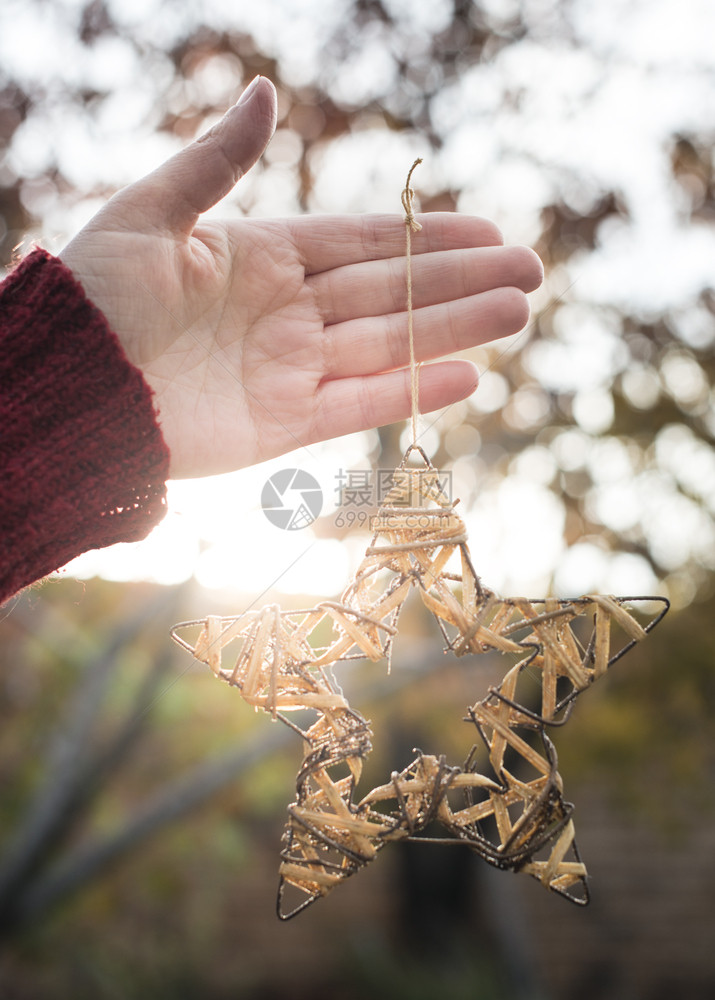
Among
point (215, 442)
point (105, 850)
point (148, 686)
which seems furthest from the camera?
point (148, 686)

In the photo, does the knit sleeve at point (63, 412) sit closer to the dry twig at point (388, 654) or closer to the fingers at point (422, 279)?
the dry twig at point (388, 654)

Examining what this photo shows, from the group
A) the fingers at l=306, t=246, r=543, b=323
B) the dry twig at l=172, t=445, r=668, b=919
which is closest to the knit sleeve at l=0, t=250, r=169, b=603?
the dry twig at l=172, t=445, r=668, b=919

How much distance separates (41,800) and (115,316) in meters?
2.68

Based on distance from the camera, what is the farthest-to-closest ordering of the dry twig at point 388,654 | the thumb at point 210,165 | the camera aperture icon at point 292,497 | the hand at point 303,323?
the camera aperture icon at point 292,497 → the hand at point 303,323 → the thumb at point 210,165 → the dry twig at point 388,654

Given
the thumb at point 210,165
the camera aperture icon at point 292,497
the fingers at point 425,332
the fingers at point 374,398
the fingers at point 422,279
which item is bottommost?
the camera aperture icon at point 292,497

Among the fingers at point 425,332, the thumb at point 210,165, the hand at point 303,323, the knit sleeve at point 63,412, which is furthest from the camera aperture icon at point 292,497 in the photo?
the thumb at point 210,165

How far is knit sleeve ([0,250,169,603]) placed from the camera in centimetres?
114

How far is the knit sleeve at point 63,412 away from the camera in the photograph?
1.14 metres

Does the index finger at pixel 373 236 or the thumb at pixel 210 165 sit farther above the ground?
Result: the thumb at pixel 210 165

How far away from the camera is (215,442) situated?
1.34 m

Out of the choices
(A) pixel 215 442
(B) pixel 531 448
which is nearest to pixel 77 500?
(A) pixel 215 442

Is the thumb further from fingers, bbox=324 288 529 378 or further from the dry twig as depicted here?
the dry twig

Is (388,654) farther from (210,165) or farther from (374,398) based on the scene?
(210,165)

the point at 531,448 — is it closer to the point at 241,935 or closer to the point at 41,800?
the point at 41,800
